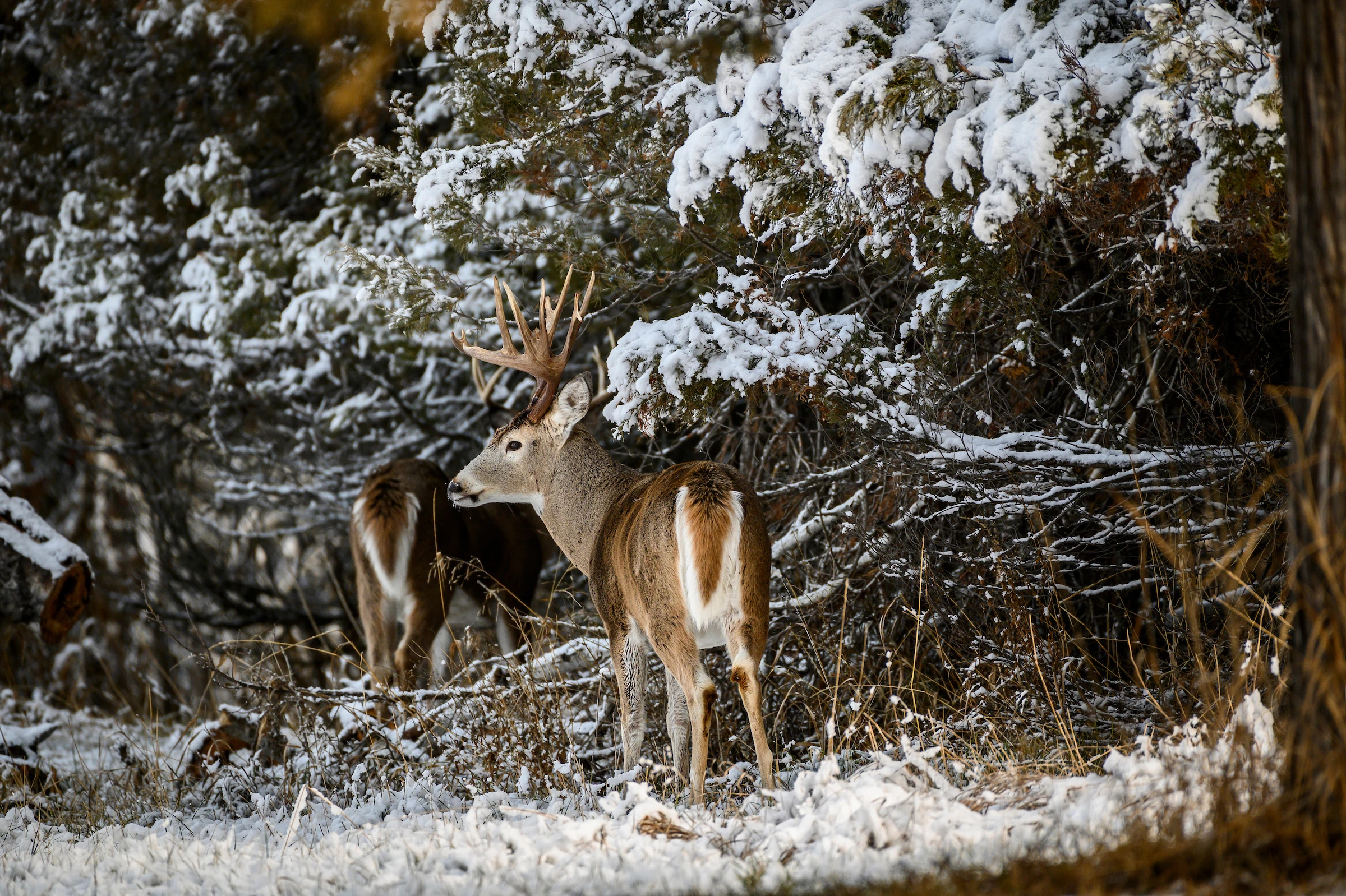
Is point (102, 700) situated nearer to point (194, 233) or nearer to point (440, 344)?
point (194, 233)

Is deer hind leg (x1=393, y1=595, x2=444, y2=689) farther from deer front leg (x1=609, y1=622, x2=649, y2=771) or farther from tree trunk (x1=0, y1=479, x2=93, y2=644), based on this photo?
deer front leg (x1=609, y1=622, x2=649, y2=771)

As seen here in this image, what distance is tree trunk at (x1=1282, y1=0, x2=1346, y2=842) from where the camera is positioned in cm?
263

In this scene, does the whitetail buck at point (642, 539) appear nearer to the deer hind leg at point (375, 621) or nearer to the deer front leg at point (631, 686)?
the deer front leg at point (631, 686)

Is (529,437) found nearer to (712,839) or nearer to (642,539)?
(642,539)

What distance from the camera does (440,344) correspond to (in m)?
8.02

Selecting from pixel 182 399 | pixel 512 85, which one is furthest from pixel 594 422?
pixel 182 399

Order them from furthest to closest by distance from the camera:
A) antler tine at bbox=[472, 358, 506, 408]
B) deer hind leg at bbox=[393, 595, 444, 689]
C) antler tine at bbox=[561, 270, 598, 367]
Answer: antler tine at bbox=[472, 358, 506, 408] → deer hind leg at bbox=[393, 595, 444, 689] → antler tine at bbox=[561, 270, 598, 367]

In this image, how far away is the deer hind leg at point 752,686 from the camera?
14.2ft

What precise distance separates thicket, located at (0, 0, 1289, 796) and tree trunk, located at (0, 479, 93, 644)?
628mm

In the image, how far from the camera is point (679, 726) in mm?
5004

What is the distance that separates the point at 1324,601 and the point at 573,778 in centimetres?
315

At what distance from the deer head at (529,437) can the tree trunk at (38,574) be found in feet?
6.30

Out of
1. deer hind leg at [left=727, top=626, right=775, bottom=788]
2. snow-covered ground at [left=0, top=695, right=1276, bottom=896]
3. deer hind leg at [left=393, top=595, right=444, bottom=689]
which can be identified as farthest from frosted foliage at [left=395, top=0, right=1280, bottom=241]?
deer hind leg at [left=393, top=595, right=444, bottom=689]

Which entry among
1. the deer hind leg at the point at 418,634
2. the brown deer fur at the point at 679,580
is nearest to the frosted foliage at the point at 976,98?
the brown deer fur at the point at 679,580
